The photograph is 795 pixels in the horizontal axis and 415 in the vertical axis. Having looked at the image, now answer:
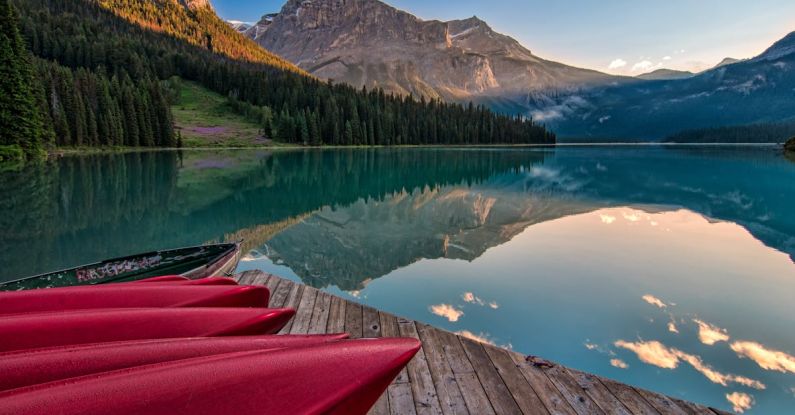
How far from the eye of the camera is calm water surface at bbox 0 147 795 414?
7.77m

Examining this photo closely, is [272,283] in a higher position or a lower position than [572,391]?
higher

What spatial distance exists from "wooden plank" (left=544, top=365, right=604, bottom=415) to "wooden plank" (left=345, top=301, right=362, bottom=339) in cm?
266

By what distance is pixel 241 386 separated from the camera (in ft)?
6.81

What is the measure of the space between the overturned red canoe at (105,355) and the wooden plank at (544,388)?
122 inches

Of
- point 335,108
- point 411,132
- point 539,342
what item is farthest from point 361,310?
point 411,132

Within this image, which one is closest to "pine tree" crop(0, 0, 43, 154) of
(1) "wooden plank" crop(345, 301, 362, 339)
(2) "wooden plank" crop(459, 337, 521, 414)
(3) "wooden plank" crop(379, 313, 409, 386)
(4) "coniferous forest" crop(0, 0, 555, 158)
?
(4) "coniferous forest" crop(0, 0, 555, 158)

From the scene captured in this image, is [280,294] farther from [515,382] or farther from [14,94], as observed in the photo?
[14,94]

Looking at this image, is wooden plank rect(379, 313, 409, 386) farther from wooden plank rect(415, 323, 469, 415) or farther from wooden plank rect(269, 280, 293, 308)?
wooden plank rect(269, 280, 293, 308)

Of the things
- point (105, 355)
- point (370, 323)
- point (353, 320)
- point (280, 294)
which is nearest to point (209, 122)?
point (280, 294)

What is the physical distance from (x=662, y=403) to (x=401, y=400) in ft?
9.40

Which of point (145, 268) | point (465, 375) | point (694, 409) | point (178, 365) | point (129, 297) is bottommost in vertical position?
point (694, 409)

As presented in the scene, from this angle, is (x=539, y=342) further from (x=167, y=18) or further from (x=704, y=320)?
(x=167, y=18)

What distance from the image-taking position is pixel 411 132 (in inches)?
5064

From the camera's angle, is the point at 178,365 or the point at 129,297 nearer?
the point at 178,365
